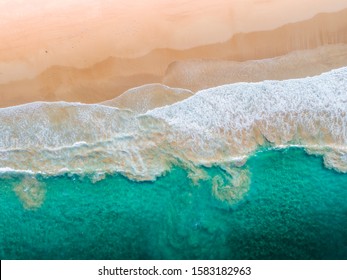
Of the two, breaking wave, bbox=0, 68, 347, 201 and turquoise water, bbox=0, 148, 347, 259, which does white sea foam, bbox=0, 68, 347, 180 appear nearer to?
breaking wave, bbox=0, 68, 347, 201

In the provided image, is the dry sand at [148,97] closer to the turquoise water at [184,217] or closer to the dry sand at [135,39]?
the dry sand at [135,39]

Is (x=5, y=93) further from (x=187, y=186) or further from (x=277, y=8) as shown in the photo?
(x=277, y=8)

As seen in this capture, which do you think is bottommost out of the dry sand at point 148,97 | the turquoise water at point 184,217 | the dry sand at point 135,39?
the turquoise water at point 184,217

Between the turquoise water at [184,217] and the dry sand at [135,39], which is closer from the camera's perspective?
the turquoise water at [184,217]

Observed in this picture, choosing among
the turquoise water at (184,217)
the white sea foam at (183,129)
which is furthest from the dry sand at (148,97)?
the turquoise water at (184,217)

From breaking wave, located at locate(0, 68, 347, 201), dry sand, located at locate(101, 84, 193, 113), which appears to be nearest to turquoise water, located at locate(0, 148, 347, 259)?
breaking wave, located at locate(0, 68, 347, 201)

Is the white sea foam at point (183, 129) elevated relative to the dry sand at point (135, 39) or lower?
lower
